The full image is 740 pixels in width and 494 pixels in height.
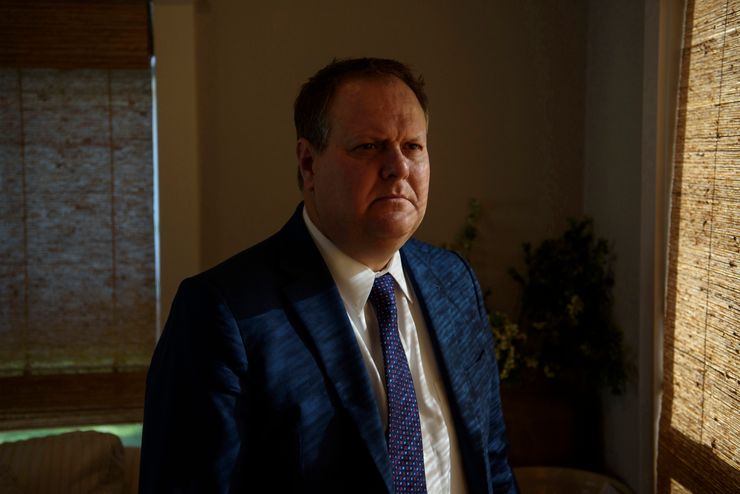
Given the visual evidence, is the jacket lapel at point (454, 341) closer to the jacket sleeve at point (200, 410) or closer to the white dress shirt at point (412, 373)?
the white dress shirt at point (412, 373)

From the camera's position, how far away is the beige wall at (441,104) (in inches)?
101

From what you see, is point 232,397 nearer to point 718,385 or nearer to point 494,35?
point 718,385

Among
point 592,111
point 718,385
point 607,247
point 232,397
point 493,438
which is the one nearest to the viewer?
point 232,397

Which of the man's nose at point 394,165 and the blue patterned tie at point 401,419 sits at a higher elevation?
the man's nose at point 394,165

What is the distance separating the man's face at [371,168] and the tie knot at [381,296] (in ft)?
0.24

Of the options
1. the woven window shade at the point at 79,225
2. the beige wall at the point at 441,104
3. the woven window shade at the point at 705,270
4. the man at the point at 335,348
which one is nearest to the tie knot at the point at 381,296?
the man at the point at 335,348

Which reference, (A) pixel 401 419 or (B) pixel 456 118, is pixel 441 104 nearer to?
(B) pixel 456 118

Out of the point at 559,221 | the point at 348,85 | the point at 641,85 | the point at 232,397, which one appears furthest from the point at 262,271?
the point at 559,221

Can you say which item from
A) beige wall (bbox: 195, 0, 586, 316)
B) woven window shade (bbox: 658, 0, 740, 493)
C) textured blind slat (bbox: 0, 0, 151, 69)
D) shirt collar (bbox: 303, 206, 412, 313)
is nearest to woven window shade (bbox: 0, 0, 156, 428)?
textured blind slat (bbox: 0, 0, 151, 69)

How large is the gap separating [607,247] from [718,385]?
83cm

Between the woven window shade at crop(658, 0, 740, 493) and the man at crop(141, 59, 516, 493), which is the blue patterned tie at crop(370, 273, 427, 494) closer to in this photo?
the man at crop(141, 59, 516, 493)

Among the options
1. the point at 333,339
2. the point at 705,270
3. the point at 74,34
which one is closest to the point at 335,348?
the point at 333,339

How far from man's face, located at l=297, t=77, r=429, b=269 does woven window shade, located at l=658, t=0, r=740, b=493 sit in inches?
36.8

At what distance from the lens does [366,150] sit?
1188 millimetres
